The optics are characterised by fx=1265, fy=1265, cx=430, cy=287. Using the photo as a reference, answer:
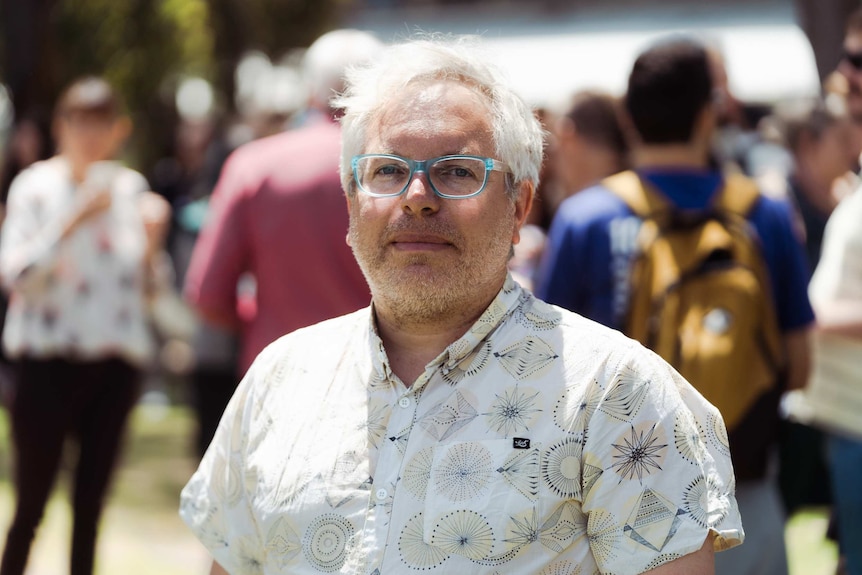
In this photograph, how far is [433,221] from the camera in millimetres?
2283

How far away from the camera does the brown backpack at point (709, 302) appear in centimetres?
337

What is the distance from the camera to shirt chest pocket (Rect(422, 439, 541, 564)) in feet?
6.97

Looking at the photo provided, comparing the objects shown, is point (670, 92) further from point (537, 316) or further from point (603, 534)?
point (603, 534)

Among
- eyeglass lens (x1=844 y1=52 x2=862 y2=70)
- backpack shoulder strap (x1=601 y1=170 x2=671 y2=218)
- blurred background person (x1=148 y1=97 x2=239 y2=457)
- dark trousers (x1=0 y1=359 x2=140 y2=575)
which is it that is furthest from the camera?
blurred background person (x1=148 y1=97 x2=239 y2=457)

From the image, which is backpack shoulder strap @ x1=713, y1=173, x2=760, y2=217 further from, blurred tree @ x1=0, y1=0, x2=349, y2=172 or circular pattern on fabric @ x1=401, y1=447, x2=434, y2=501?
blurred tree @ x1=0, y1=0, x2=349, y2=172

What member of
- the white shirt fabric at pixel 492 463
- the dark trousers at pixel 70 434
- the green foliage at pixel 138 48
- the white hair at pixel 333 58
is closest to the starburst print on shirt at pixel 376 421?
the white shirt fabric at pixel 492 463

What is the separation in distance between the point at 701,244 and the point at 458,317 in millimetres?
1289

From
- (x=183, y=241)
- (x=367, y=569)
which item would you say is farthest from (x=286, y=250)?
(x=183, y=241)

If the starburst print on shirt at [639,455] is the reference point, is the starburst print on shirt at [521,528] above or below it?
below

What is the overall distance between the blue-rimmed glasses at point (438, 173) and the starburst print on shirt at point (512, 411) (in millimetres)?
370

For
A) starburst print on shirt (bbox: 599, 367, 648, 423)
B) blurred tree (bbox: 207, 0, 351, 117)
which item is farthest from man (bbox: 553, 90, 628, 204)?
blurred tree (bbox: 207, 0, 351, 117)

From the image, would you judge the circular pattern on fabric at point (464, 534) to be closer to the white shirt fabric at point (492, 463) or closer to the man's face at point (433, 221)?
the white shirt fabric at point (492, 463)

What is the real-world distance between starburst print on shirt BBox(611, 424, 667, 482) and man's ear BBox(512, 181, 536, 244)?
0.50 m

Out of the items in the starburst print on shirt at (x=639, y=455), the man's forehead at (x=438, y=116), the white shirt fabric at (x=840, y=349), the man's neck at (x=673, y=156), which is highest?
the man's forehead at (x=438, y=116)
